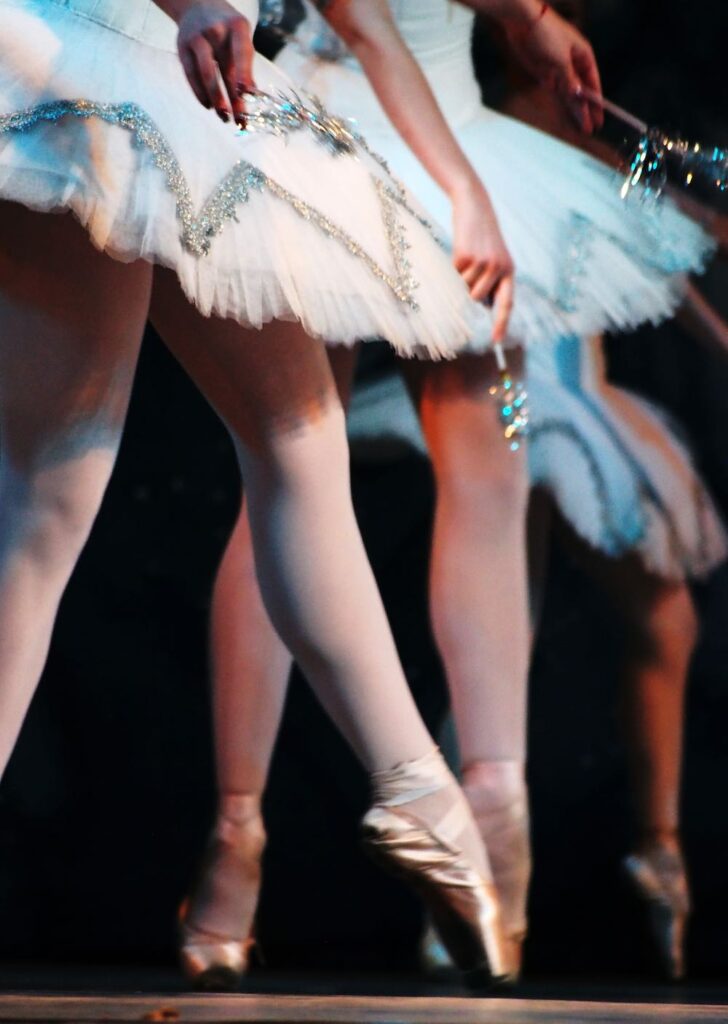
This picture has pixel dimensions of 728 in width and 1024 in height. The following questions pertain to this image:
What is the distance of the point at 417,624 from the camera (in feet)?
5.20

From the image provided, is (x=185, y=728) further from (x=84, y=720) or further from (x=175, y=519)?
Result: (x=175, y=519)

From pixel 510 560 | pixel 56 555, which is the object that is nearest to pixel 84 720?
pixel 510 560

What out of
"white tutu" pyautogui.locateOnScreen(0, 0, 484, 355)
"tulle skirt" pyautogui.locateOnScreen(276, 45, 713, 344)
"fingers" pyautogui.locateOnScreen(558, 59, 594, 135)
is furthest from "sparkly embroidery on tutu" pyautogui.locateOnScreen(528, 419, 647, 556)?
"white tutu" pyautogui.locateOnScreen(0, 0, 484, 355)

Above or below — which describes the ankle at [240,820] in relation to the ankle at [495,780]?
below

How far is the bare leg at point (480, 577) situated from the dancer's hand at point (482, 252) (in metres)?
0.16

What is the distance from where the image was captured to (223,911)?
53.9 inches

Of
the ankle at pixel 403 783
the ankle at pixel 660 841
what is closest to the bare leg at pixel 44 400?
the ankle at pixel 403 783

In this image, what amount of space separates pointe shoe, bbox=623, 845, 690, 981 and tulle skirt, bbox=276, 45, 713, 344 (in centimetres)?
56

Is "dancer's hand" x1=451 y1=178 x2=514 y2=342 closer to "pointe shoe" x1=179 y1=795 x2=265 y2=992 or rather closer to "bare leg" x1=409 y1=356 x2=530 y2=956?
"bare leg" x1=409 y1=356 x2=530 y2=956

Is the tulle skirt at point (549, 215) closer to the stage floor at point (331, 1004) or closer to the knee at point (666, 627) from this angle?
the knee at point (666, 627)

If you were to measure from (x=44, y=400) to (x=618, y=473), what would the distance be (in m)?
0.75

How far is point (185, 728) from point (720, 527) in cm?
62

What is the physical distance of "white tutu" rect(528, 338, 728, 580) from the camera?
1.57 metres

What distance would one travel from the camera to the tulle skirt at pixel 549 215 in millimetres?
1465
